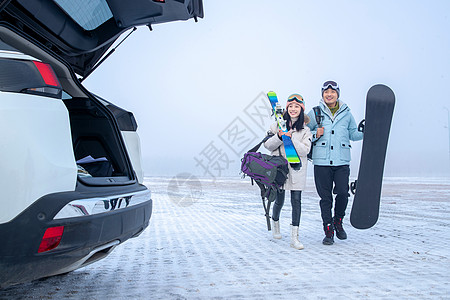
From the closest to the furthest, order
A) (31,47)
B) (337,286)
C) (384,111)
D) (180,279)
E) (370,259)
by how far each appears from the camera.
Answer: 1. (31,47)
2. (337,286)
3. (180,279)
4. (370,259)
5. (384,111)

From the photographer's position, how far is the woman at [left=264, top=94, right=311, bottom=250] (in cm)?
387

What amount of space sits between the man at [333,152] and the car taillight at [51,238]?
322cm

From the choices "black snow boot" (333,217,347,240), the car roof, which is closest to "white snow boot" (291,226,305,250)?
"black snow boot" (333,217,347,240)

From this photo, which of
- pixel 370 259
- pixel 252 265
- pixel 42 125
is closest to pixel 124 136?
pixel 42 125

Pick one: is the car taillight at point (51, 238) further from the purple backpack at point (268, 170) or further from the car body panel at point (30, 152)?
the purple backpack at point (268, 170)

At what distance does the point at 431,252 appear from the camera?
3.34 m

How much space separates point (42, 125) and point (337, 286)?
211cm

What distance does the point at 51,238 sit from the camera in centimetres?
144

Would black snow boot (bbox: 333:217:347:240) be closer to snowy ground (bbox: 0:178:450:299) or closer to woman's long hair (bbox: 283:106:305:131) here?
snowy ground (bbox: 0:178:450:299)

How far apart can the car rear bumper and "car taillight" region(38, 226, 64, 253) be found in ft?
0.05

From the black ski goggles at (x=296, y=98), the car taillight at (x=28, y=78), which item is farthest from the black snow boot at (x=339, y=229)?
the car taillight at (x=28, y=78)

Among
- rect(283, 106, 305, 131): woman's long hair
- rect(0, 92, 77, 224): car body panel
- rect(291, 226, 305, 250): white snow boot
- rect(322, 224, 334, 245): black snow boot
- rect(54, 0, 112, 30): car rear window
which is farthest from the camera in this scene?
rect(283, 106, 305, 131): woman's long hair

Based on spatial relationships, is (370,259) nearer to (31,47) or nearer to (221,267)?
(221,267)

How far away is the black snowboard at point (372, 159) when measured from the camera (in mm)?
4023
